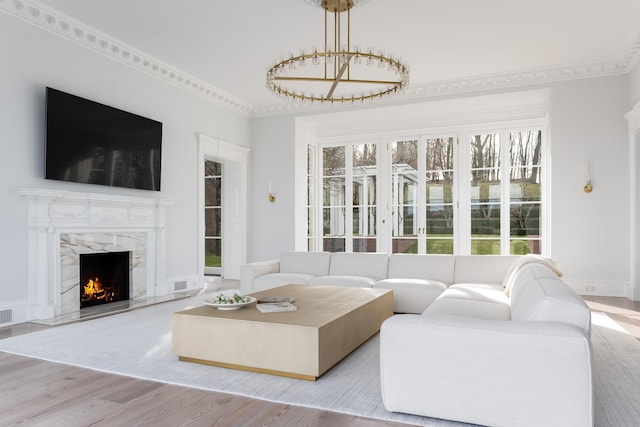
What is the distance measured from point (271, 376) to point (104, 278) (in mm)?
3484

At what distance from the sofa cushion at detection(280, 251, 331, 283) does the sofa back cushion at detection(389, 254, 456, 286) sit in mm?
867

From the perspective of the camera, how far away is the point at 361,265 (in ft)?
18.3

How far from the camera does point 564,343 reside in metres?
1.94

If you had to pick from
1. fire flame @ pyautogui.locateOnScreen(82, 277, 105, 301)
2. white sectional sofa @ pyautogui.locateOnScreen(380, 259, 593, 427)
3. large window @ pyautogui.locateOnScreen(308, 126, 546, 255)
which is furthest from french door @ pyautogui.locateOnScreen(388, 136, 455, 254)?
white sectional sofa @ pyautogui.locateOnScreen(380, 259, 593, 427)

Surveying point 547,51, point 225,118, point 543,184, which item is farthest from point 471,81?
point 225,118

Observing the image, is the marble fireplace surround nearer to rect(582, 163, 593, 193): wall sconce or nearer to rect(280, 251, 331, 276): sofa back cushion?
rect(280, 251, 331, 276): sofa back cushion

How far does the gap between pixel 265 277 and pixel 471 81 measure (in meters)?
4.06

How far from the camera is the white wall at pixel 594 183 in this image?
5910 millimetres

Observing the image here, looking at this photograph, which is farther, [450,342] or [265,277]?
[265,277]

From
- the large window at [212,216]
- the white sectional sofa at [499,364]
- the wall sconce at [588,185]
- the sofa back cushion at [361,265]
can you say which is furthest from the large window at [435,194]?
the white sectional sofa at [499,364]

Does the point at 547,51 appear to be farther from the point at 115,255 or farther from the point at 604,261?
the point at 115,255

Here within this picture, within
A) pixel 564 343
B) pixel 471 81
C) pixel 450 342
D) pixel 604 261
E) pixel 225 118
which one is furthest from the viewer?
pixel 225 118

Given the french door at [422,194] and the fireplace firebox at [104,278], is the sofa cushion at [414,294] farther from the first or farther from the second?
the fireplace firebox at [104,278]

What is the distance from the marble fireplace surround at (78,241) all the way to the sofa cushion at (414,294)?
296cm
